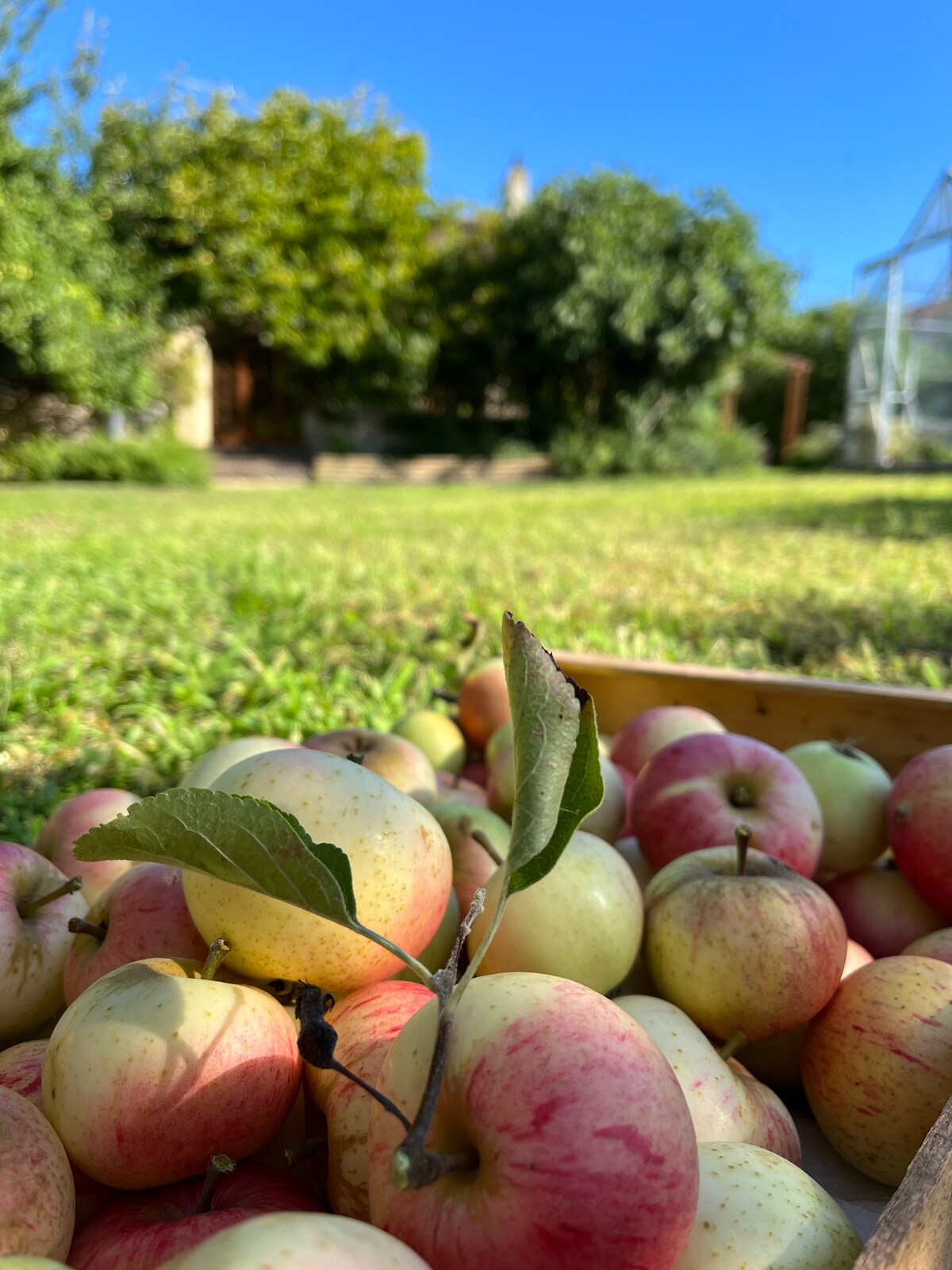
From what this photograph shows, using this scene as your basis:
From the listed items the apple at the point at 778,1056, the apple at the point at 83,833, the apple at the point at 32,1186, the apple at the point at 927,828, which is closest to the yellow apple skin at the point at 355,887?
the apple at the point at 32,1186

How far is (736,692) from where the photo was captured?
2186mm

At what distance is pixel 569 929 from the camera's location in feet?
3.87

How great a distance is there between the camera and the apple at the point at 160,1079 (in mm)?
776

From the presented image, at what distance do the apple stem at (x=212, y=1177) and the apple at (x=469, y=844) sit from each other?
582 mm

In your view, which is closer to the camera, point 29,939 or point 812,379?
point 29,939

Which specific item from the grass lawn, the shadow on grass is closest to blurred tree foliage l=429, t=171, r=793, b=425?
the shadow on grass

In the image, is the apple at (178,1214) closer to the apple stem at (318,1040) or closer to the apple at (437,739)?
the apple stem at (318,1040)

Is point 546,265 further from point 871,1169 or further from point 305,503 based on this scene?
point 871,1169

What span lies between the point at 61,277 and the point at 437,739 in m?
14.7

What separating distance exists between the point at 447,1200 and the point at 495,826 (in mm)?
783

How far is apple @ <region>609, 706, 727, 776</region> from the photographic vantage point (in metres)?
1.96

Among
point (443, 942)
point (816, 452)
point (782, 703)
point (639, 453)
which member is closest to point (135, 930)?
point (443, 942)

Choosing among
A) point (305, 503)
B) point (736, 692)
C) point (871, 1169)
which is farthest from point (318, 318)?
point (871, 1169)

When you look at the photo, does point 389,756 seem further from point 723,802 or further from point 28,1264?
point 28,1264
